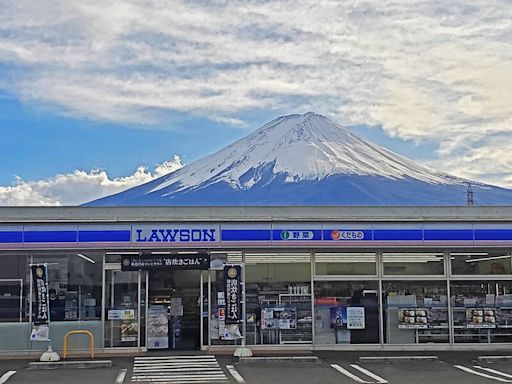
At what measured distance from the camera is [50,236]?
15484 millimetres

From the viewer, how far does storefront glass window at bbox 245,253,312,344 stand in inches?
640

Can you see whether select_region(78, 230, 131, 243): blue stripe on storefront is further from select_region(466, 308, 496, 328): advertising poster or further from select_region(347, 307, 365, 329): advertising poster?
select_region(466, 308, 496, 328): advertising poster

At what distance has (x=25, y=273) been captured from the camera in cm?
1580

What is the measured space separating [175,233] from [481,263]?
22.6 ft

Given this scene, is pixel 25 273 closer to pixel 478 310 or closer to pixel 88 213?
pixel 88 213

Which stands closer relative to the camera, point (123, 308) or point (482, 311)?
point (123, 308)

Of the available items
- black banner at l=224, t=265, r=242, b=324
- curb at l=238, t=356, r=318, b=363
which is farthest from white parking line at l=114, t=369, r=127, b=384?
black banner at l=224, t=265, r=242, b=324

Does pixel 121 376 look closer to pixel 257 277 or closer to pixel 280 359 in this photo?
pixel 280 359

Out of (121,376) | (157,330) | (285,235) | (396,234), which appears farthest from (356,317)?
(121,376)

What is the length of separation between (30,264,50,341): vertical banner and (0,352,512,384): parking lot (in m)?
0.89

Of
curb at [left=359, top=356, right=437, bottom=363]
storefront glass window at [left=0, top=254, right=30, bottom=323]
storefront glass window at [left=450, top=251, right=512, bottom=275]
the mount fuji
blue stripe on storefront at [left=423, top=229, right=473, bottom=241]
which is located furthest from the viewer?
the mount fuji

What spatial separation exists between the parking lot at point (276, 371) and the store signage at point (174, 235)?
2.42m

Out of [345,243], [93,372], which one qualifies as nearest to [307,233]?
[345,243]

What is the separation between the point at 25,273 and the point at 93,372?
12.8 ft
